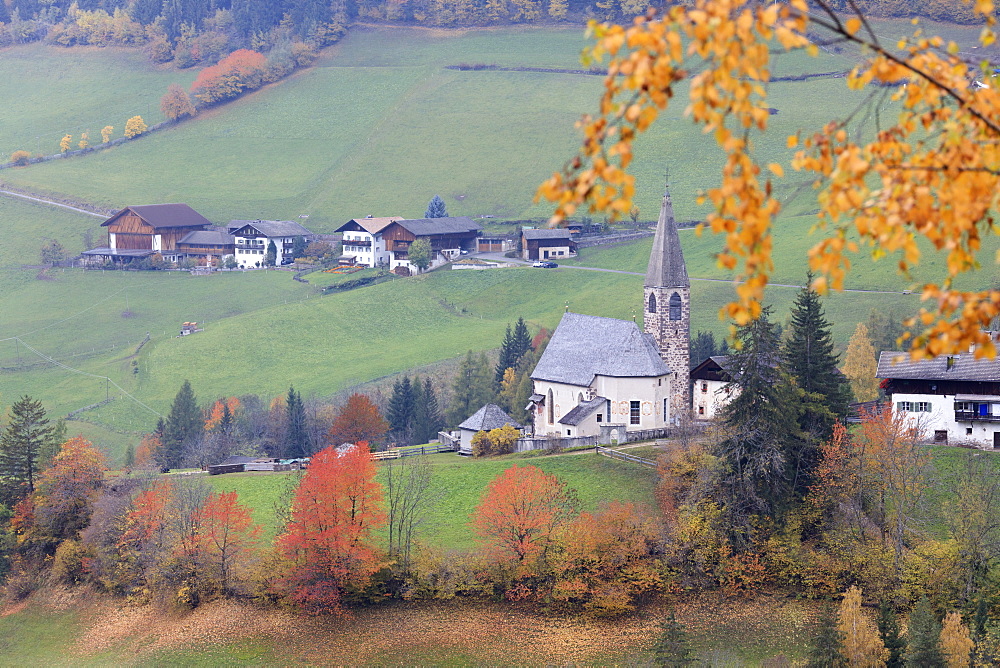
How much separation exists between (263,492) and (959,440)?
1657 inches

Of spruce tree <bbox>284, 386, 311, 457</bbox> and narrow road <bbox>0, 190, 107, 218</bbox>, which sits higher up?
narrow road <bbox>0, 190, 107, 218</bbox>

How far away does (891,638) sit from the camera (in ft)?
140

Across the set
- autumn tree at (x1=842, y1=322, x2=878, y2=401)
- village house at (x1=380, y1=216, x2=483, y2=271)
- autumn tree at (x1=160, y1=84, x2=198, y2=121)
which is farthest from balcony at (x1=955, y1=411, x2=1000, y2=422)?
autumn tree at (x1=160, y1=84, x2=198, y2=121)

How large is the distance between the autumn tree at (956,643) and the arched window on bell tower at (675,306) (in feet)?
106

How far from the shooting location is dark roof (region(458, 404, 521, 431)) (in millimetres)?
75250

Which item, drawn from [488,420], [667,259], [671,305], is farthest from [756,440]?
[488,420]

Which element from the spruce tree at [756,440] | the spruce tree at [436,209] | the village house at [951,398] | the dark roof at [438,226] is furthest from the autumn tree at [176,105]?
the village house at [951,398]

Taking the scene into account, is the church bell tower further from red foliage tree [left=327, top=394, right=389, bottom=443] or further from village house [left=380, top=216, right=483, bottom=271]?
village house [left=380, top=216, right=483, bottom=271]

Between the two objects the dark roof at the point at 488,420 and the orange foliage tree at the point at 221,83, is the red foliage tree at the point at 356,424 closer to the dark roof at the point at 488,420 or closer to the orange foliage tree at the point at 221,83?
the dark roof at the point at 488,420

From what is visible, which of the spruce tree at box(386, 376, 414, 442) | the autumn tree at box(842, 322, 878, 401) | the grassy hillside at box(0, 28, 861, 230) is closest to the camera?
the autumn tree at box(842, 322, 878, 401)

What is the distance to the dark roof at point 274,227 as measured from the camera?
13850 centimetres

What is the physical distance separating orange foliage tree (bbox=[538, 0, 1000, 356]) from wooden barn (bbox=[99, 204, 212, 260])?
140 metres

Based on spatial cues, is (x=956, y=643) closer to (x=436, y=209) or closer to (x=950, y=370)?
(x=950, y=370)

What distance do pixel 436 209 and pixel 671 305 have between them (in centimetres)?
7383
